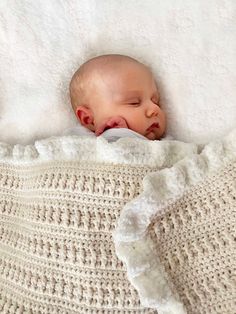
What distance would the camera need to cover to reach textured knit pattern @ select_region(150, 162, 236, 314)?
1.09 m

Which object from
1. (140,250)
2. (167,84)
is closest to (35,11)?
(167,84)

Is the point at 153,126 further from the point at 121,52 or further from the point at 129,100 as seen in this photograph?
the point at 121,52

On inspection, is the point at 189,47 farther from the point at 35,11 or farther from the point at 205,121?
the point at 35,11

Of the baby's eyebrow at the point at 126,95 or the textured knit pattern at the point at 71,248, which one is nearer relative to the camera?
the textured knit pattern at the point at 71,248

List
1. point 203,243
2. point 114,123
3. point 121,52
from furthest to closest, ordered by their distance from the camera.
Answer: point 121,52 < point 114,123 < point 203,243

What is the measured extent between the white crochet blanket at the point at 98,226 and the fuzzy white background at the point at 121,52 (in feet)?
0.41

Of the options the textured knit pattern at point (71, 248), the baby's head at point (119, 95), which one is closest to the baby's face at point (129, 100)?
the baby's head at point (119, 95)

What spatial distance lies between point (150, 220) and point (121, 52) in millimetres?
482

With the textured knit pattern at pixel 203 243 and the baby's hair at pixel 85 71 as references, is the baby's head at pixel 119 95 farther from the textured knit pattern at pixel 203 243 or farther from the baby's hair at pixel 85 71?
the textured knit pattern at pixel 203 243

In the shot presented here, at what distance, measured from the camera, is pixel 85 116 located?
52.7 inches

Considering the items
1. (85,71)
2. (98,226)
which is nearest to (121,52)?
(85,71)

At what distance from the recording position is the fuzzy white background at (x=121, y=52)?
4.28 ft

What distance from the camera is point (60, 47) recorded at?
4.62ft

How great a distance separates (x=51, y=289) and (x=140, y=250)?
7.9 inches
